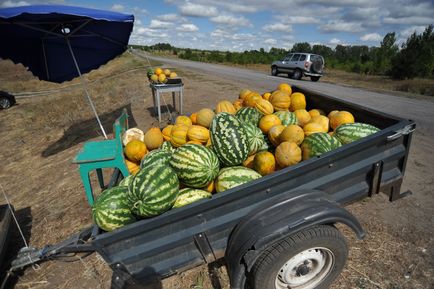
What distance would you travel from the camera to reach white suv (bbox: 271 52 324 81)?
822 inches

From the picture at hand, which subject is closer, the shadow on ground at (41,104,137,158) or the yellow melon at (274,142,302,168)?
the yellow melon at (274,142,302,168)

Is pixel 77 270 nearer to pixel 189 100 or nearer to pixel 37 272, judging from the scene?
pixel 37 272

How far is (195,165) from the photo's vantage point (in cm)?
242

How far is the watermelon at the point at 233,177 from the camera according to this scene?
242cm

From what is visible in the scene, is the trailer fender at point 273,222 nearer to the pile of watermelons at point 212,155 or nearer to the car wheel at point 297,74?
the pile of watermelons at point 212,155

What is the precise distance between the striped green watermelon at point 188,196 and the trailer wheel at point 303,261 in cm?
72

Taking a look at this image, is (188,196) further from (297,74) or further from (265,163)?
(297,74)

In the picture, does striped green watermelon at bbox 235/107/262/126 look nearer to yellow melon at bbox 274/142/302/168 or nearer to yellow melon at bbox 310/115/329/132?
yellow melon at bbox 310/115/329/132

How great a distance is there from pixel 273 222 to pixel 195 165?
0.88 meters

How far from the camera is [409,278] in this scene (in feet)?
8.71

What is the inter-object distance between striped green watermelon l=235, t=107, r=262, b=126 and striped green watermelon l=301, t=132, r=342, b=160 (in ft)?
2.74

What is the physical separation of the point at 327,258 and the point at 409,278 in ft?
3.41

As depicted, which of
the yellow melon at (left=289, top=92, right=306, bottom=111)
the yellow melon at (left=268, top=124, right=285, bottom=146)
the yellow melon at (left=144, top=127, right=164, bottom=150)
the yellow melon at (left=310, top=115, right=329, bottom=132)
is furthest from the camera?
the yellow melon at (left=289, top=92, right=306, bottom=111)

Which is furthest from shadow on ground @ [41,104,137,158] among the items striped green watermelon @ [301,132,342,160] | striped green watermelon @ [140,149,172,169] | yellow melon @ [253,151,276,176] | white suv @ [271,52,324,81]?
white suv @ [271,52,324,81]
